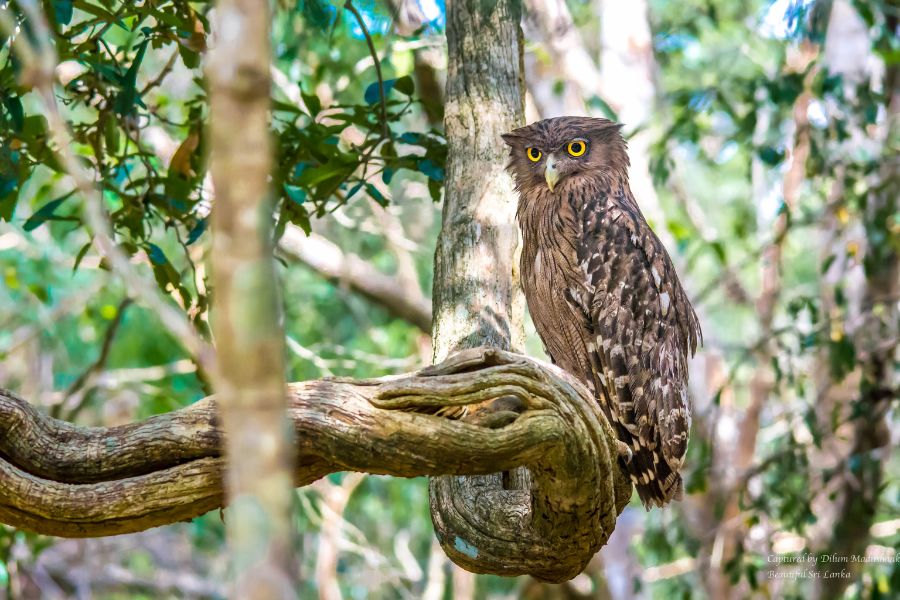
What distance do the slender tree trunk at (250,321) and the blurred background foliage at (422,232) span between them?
206 centimetres

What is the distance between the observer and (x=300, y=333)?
991 cm

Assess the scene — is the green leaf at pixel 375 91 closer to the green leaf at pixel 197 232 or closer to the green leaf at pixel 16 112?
the green leaf at pixel 197 232

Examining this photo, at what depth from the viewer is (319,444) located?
232 cm

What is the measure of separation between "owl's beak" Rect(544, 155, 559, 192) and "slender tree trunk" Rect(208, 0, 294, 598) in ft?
9.74

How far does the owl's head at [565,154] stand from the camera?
4059mm

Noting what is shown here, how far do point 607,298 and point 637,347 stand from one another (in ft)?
0.71

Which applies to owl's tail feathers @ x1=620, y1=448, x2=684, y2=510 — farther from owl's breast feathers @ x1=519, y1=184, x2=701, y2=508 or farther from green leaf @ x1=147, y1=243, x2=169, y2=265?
green leaf @ x1=147, y1=243, x2=169, y2=265

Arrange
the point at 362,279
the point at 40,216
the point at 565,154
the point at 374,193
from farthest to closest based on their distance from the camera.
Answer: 1. the point at 362,279
2. the point at 565,154
3. the point at 374,193
4. the point at 40,216

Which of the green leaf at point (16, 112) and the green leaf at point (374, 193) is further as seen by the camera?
the green leaf at point (374, 193)

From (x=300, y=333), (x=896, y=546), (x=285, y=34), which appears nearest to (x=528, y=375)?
(x=896, y=546)

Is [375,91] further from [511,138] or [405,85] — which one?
[511,138]

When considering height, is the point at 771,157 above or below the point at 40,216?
above


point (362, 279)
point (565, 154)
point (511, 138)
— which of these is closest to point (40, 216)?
point (511, 138)

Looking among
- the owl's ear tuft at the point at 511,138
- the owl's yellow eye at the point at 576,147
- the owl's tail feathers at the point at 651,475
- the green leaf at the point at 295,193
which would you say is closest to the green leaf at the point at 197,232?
the green leaf at the point at 295,193
